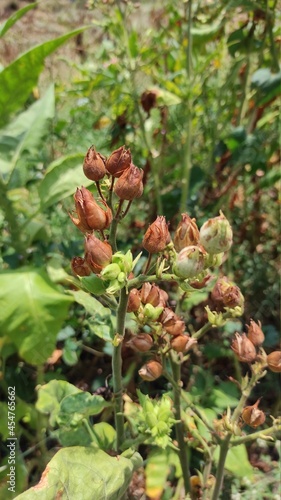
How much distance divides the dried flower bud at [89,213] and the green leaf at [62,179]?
53cm

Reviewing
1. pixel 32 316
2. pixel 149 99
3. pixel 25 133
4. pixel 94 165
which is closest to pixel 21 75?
pixel 25 133

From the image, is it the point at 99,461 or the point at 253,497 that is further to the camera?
the point at 253,497

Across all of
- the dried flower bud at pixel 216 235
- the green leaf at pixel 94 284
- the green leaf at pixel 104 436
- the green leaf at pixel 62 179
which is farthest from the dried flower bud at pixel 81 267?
the green leaf at pixel 62 179

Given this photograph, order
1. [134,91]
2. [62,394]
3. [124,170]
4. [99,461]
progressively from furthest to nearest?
[134,91]
[62,394]
[99,461]
[124,170]

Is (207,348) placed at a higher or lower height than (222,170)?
lower

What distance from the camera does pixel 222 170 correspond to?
1.63 m

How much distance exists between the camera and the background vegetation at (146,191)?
114 centimetres

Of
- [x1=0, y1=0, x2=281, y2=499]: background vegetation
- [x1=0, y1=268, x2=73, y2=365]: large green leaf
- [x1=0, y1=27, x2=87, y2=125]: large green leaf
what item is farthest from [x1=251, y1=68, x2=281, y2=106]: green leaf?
[x1=0, y1=268, x2=73, y2=365]: large green leaf

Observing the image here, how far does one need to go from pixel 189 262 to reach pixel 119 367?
0.76 feet

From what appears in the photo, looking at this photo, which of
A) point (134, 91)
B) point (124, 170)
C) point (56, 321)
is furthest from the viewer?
point (134, 91)

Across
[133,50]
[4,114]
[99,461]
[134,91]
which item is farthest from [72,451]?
[133,50]

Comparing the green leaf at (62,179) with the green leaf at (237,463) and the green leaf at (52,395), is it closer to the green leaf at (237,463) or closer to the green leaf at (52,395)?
the green leaf at (52,395)

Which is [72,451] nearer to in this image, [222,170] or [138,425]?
[138,425]

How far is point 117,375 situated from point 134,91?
0.90 m
